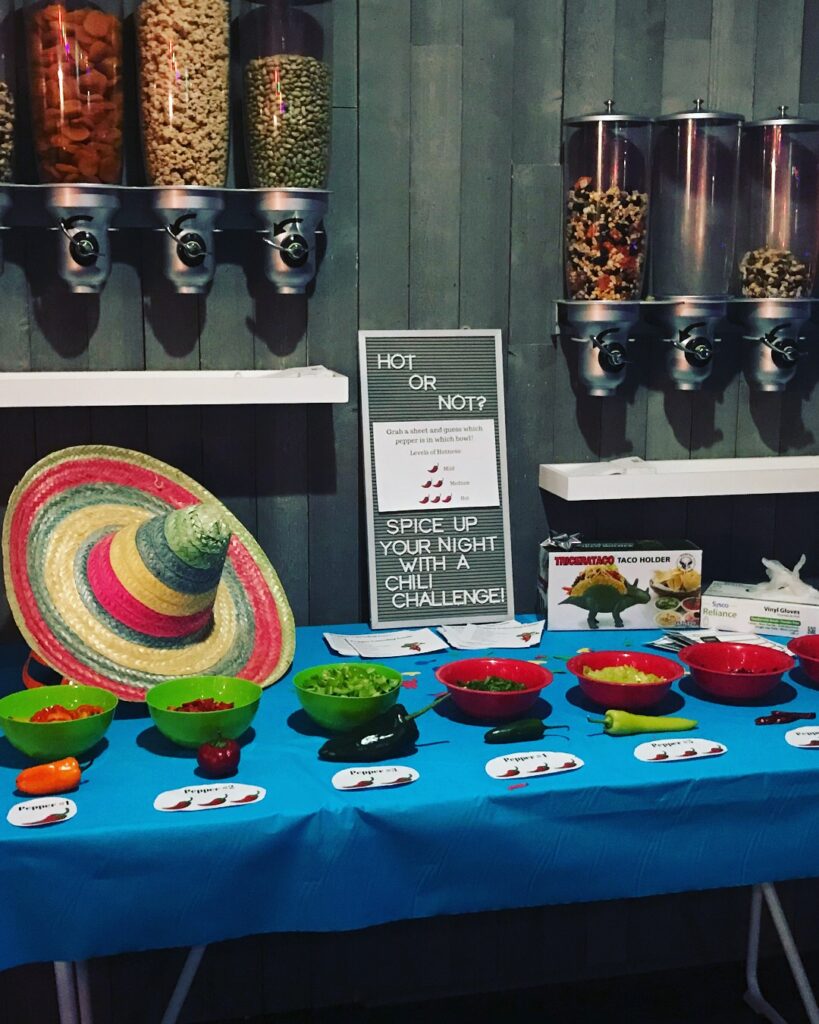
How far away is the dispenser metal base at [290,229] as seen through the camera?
2.18 meters

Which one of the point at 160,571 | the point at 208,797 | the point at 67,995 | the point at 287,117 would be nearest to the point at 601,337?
the point at 287,117

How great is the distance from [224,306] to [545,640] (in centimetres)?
89

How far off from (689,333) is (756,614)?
56cm

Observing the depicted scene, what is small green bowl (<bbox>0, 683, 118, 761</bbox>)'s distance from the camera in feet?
5.65

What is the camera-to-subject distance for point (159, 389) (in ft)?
7.01

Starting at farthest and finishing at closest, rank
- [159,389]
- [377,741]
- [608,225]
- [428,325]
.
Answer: [428,325] → [608,225] → [159,389] → [377,741]

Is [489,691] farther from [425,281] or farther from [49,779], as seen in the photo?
[425,281]

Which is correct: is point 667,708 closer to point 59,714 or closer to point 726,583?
point 726,583

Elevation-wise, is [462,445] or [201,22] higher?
[201,22]

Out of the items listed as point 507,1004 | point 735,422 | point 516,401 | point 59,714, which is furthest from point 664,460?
point 59,714

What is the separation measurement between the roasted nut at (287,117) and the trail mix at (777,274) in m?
0.88

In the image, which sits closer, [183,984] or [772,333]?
[183,984]

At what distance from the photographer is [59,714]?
178 cm

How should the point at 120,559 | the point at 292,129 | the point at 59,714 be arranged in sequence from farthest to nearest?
the point at 292,129 → the point at 120,559 → the point at 59,714
